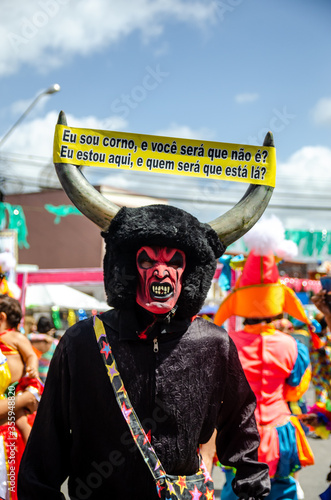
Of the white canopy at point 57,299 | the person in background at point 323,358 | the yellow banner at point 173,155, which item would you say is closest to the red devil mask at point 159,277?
the yellow banner at point 173,155

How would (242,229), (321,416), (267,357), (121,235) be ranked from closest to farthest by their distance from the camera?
(121,235) < (242,229) < (321,416) < (267,357)

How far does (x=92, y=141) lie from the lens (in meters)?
2.40

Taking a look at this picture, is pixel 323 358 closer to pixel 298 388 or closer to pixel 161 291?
pixel 298 388

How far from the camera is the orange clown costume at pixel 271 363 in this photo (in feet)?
13.3

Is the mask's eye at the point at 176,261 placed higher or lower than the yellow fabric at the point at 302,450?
higher

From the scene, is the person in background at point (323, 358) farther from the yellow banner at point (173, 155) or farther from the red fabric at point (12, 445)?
the red fabric at point (12, 445)

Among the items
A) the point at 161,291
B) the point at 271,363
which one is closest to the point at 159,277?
the point at 161,291

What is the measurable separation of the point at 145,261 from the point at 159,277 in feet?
0.37

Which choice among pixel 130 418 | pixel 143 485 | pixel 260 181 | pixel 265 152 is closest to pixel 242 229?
pixel 260 181

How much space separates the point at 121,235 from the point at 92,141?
1.51 ft

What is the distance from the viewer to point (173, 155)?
8.16 ft

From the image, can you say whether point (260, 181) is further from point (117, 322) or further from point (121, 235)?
point (117, 322)

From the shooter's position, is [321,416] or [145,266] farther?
[321,416]

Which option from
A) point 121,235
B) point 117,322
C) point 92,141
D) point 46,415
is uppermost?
point 92,141
